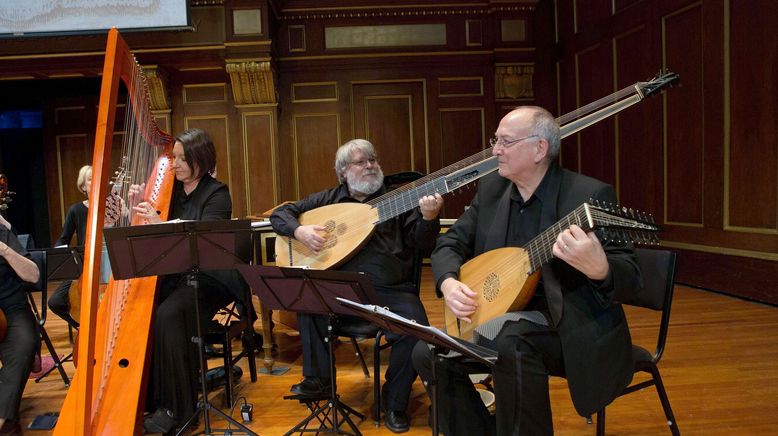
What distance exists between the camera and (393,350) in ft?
8.87

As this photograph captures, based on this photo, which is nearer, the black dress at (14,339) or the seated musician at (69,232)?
the black dress at (14,339)

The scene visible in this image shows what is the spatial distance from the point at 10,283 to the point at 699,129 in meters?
5.07

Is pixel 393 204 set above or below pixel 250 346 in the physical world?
above

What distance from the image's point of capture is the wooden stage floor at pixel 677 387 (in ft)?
8.24

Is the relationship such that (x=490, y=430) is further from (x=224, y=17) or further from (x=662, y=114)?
(x=224, y=17)

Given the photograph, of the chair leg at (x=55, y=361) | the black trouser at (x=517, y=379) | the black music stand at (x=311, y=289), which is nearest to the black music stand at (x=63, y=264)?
the chair leg at (x=55, y=361)

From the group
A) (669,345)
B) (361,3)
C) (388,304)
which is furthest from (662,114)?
(388,304)

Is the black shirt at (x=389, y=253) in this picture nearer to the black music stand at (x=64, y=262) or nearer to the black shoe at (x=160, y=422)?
the black shoe at (x=160, y=422)

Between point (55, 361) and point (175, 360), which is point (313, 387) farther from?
point (55, 361)

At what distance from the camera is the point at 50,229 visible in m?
7.38

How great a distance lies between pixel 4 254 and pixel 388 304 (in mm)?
1808

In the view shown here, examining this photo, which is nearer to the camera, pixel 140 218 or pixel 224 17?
pixel 140 218

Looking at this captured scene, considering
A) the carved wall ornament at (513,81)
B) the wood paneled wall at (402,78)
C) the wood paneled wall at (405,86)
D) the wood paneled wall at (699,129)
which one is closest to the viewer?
the wood paneled wall at (699,129)

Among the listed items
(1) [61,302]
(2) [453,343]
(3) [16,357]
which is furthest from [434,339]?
(1) [61,302]
